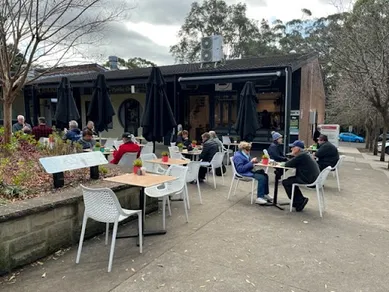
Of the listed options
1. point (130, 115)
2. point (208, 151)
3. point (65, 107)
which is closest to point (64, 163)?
point (208, 151)

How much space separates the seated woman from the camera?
5254mm

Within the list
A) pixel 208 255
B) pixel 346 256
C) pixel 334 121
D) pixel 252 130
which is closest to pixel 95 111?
pixel 252 130

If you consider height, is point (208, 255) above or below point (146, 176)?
below

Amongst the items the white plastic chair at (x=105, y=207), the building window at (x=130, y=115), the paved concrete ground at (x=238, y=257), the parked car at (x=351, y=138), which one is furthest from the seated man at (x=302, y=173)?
the parked car at (x=351, y=138)

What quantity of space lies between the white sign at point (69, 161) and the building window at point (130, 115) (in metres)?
11.9

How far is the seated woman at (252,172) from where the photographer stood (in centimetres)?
525

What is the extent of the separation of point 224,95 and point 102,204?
36.8 ft

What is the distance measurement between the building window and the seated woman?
11.1 meters

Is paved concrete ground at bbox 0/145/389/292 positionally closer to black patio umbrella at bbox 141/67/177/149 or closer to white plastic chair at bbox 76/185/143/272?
white plastic chair at bbox 76/185/143/272

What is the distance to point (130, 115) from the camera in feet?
52.8

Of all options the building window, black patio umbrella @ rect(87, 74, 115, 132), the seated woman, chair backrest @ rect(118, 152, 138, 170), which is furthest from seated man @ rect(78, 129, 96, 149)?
the building window

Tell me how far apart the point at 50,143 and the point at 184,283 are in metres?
4.51

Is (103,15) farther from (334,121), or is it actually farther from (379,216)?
(334,121)

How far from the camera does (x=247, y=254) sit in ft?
10.8
